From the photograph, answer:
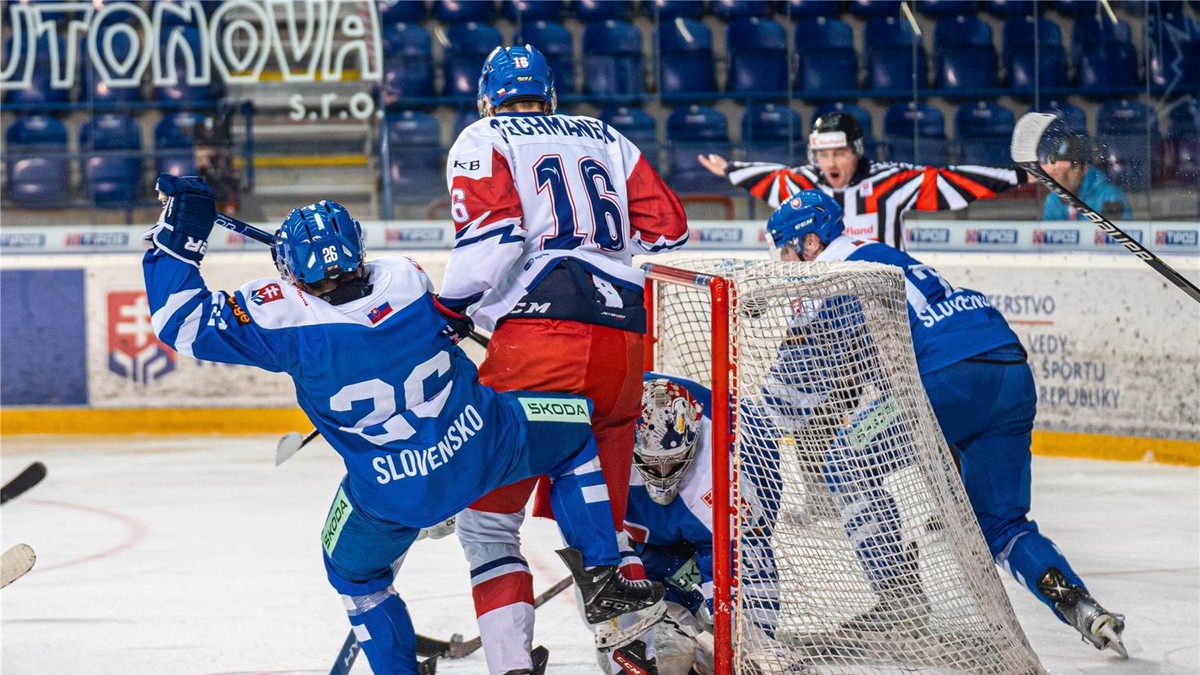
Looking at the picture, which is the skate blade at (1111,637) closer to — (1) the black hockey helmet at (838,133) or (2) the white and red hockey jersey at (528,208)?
(2) the white and red hockey jersey at (528,208)

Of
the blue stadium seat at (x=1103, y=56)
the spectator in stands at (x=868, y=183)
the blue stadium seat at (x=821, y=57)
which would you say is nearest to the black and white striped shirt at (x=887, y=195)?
the spectator in stands at (x=868, y=183)

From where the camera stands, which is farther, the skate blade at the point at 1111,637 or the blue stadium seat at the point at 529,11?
the blue stadium seat at the point at 529,11

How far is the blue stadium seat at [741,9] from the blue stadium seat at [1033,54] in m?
1.18

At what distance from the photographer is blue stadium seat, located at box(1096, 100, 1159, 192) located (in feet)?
20.9

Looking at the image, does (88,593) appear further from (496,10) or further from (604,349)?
(496,10)

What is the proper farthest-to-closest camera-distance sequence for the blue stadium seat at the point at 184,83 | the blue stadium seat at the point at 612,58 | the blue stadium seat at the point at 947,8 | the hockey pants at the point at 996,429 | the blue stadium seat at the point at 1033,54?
1. the blue stadium seat at the point at 184,83
2. the blue stadium seat at the point at 612,58
3. the blue stadium seat at the point at 947,8
4. the blue stadium seat at the point at 1033,54
5. the hockey pants at the point at 996,429

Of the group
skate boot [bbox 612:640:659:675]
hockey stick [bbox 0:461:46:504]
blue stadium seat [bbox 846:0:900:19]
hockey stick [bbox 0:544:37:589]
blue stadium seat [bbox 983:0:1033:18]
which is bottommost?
skate boot [bbox 612:640:659:675]

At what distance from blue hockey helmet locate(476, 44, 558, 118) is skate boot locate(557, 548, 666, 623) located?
3.15ft

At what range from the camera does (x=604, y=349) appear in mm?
3010

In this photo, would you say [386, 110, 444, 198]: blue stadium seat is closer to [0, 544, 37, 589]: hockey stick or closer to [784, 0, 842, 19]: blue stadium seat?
[784, 0, 842, 19]: blue stadium seat

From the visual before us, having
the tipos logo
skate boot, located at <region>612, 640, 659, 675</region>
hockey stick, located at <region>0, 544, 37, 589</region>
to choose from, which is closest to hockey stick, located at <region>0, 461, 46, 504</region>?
hockey stick, located at <region>0, 544, 37, 589</region>

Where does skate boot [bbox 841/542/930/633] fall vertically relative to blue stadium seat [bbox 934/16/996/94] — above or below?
below

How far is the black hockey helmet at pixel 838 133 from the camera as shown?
5004 mm

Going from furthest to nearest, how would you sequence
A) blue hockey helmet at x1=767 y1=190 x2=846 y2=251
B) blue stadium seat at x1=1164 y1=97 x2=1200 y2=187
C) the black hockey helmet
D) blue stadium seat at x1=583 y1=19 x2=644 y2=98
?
blue stadium seat at x1=583 y1=19 x2=644 y2=98 → blue stadium seat at x1=1164 y1=97 x2=1200 y2=187 → the black hockey helmet → blue hockey helmet at x1=767 y1=190 x2=846 y2=251
